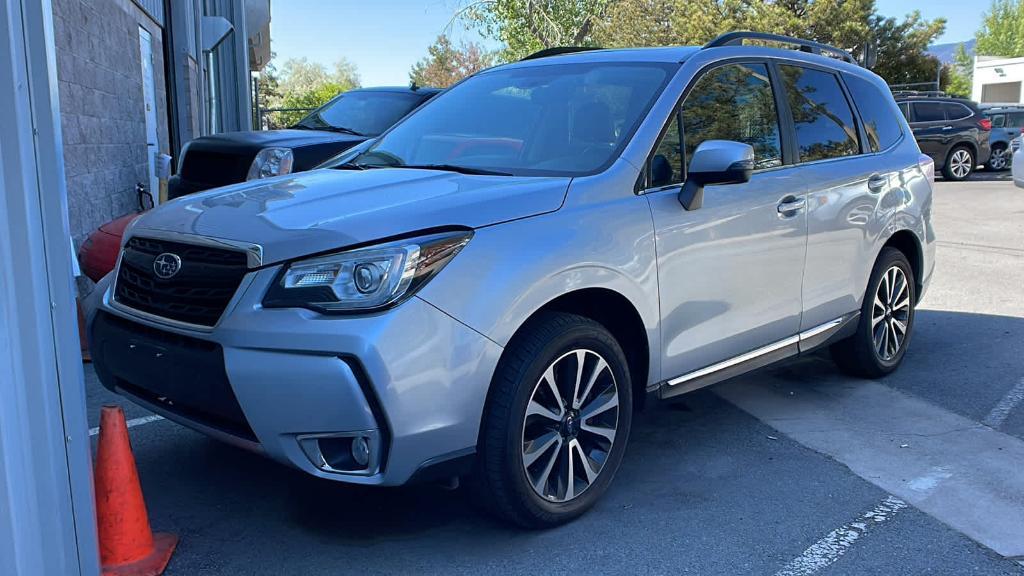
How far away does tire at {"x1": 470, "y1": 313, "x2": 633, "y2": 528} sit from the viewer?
3246 mm

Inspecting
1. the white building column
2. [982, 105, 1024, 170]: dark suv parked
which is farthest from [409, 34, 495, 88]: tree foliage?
the white building column

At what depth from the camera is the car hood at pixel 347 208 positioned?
3.10 m

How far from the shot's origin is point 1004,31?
9369cm

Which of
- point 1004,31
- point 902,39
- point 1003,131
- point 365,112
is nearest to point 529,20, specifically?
point 902,39

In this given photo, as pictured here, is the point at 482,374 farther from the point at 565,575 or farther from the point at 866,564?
the point at 866,564

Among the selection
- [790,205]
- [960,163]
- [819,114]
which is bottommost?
[960,163]

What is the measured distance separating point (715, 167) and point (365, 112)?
615 cm

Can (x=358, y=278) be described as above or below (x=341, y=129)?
below

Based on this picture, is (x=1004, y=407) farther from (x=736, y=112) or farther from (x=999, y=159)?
(x=999, y=159)

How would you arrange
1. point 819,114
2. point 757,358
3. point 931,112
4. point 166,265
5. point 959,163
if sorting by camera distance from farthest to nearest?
point 959,163 → point 931,112 → point 819,114 → point 757,358 → point 166,265

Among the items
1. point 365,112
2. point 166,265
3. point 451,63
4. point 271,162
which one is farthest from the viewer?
point 451,63

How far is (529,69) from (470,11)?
3694cm

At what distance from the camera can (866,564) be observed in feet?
10.9

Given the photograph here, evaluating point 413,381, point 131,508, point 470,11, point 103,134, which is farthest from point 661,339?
point 470,11
